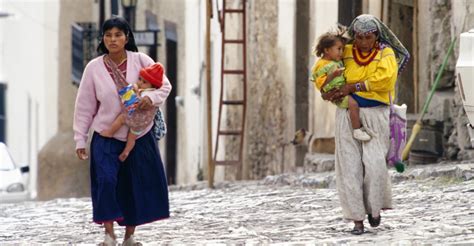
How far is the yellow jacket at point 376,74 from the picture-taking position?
36.2ft

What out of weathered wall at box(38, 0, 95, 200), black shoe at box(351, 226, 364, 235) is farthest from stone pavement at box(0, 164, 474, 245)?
weathered wall at box(38, 0, 95, 200)

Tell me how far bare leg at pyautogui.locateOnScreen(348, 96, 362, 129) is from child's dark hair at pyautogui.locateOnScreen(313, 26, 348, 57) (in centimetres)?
34

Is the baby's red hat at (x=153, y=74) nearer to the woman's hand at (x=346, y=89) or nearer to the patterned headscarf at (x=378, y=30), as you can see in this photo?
the woman's hand at (x=346, y=89)

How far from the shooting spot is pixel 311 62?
20172 mm

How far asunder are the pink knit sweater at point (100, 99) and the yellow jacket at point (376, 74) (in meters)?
1.22

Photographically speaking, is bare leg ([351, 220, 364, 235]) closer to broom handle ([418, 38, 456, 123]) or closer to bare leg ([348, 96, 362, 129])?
bare leg ([348, 96, 362, 129])

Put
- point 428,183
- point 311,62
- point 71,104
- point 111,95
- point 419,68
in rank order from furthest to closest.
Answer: point 71,104
point 311,62
point 419,68
point 428,183
point 111,95

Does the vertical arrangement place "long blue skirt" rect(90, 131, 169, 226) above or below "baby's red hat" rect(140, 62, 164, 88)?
below

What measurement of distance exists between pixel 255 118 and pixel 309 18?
2249 mm

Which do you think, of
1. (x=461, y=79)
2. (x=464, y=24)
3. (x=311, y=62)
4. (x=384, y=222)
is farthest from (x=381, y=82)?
(x=311, y=62)

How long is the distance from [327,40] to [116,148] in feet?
4.94

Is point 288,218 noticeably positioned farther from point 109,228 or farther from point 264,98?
point 264,98

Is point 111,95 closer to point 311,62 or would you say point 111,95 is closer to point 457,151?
point 457,151

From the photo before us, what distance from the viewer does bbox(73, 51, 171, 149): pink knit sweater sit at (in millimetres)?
10617
